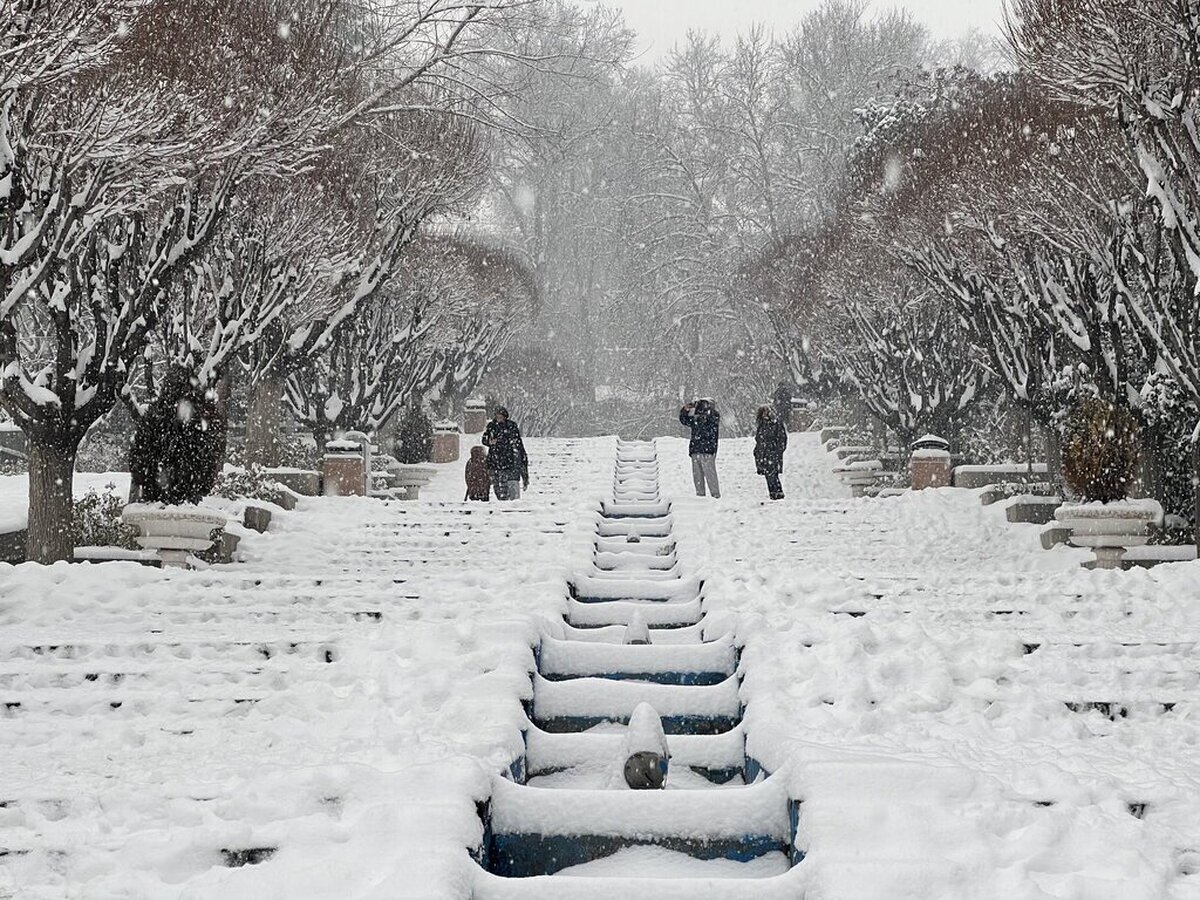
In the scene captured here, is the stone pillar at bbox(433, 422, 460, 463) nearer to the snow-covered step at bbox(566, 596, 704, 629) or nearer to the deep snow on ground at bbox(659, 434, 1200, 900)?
the deep snow on ground at bbox(659, 434, 1200, 900)

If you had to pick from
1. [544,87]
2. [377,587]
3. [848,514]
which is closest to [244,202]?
[377,587]

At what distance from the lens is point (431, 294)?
→ 2466 cm

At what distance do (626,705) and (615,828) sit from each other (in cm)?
163

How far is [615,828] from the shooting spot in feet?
13.9

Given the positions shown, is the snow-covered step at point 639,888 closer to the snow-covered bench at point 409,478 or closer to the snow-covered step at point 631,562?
the snow-covered step at point 631,562

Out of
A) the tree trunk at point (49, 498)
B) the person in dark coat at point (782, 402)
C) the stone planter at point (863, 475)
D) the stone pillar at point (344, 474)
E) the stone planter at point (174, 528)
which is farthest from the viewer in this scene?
the person in dark coat at point (782, 402)

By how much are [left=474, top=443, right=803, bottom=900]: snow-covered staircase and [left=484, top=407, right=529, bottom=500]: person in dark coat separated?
8.74m

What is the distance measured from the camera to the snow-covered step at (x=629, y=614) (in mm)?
7781

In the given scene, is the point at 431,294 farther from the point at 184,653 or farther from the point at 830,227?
the point at 184,653

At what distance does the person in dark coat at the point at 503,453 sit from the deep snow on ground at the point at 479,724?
6510 mm

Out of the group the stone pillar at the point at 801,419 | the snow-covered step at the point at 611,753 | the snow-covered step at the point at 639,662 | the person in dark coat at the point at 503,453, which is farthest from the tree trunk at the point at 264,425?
the stone pillar at the point at 801,419

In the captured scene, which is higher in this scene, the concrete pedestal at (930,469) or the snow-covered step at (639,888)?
the concrete pedestal at (930,469)

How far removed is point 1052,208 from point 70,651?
38.4 ft

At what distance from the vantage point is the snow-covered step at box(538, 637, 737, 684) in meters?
6.52
